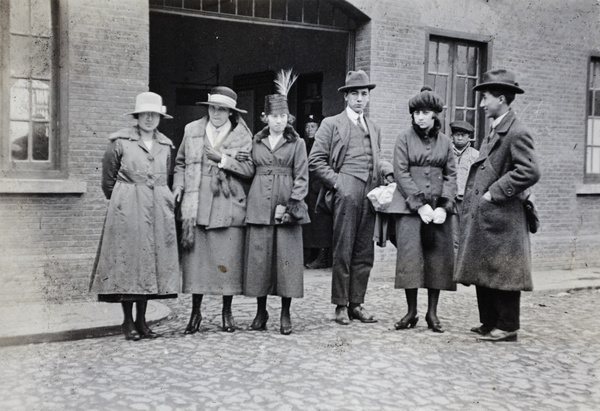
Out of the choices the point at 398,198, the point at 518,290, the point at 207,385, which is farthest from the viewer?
the point at 398,198

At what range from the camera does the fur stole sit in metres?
6.25

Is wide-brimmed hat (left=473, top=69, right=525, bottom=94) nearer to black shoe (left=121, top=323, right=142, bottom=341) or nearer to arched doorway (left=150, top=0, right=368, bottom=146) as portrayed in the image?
black shoe (left=121, top=323, right=142, bottom=341)

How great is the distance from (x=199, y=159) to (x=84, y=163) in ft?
7.53

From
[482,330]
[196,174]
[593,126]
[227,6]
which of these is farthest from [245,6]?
[593,126]

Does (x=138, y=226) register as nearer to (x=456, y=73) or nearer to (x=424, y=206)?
(x=424, y=206)

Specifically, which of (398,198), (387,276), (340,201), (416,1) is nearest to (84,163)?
(340,201)

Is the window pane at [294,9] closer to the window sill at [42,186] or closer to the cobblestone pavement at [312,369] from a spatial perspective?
the window sill at [42,186]

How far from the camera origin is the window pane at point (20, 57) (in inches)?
306

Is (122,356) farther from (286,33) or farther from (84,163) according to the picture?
(286,33)

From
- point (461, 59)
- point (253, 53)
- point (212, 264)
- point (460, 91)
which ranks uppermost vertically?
point (253, 53)

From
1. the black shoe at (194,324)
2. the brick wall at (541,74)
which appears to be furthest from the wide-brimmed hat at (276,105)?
the brick wall at (541,74)

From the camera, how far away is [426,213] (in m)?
6.40

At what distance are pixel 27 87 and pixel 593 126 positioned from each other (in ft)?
30.4

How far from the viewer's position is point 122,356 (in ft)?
18.1
